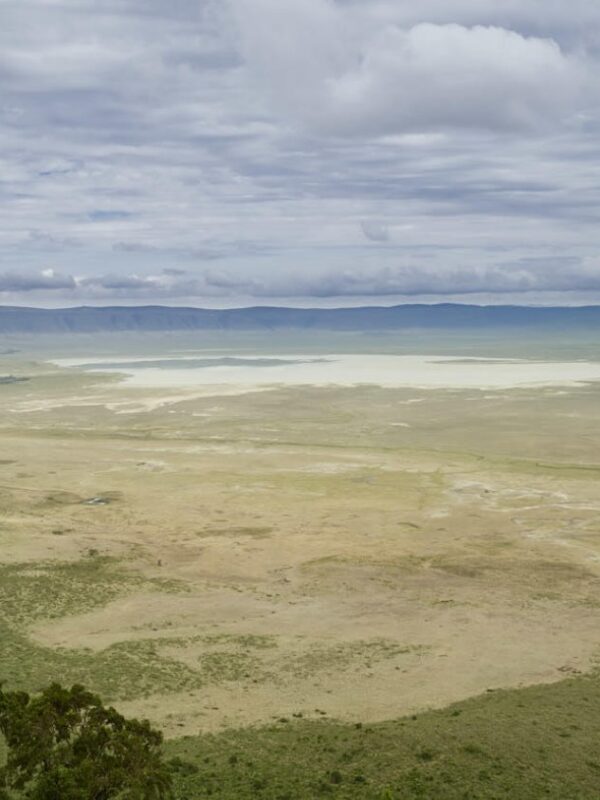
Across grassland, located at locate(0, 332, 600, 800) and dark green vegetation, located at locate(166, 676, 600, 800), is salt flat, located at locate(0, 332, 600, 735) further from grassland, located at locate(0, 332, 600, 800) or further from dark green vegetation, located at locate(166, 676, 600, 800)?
dark green vegetation, located at locate(166, 676, 600, 800)

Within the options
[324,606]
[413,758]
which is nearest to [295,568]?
[324,606]

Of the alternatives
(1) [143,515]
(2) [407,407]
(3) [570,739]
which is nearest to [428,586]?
(3) [570,739]

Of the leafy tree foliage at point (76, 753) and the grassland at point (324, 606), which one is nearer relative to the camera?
the leafy tree foliage at point (76, 753)

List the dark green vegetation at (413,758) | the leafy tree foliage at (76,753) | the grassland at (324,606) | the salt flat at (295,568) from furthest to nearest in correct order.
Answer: the salt flat at (295,568)
the grassland at (324,606)
the dark green vegetation at (413,758)
the leafy tree foliage at (76,753)

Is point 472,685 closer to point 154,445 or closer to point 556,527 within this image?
point 556,527

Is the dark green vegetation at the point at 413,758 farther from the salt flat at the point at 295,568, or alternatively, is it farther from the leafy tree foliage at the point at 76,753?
the leafy tree foliage at the point at 76,753

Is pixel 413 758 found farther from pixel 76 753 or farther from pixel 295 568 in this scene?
pixel 295 568

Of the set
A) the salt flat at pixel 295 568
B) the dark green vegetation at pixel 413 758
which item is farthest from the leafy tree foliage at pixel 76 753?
the salt flat at pixel 295 568
